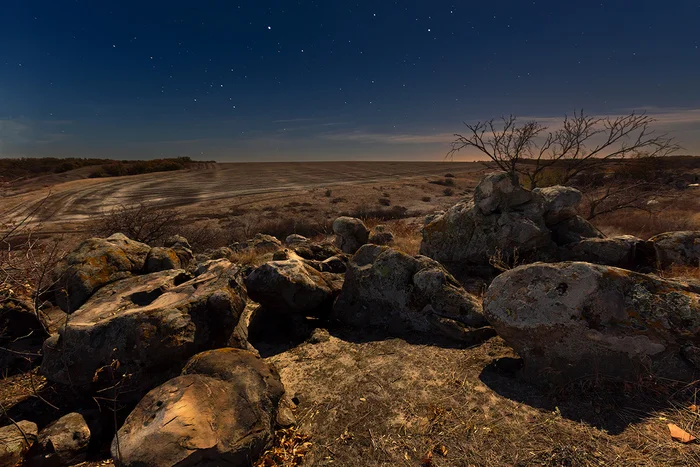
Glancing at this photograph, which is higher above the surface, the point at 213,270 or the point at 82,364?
the point at 213,270

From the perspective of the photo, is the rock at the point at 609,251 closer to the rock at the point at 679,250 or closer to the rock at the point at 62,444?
the rock at the point at 679,250

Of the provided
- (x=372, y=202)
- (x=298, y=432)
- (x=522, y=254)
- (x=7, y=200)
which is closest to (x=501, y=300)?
(x=298, y=432)

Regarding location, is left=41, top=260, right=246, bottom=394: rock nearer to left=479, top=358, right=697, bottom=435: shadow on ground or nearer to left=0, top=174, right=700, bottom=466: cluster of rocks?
left=0, top=174, right=700, bottom=466: cluster of rocks

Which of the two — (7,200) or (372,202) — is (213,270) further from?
(7,200)

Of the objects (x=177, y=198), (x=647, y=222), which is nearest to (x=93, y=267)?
(x=647, y=222)

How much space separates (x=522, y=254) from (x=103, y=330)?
893cm

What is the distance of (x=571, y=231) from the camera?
9500mm

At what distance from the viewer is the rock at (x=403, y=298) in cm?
593

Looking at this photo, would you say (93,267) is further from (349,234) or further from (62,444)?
(349,234)

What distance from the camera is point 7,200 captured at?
2453 centimetres

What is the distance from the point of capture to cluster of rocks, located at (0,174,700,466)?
334cm

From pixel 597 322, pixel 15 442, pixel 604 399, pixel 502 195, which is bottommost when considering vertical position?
pixel 15 442

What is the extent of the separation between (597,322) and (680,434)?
1.24 metres

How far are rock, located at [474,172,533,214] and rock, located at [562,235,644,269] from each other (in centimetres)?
180
